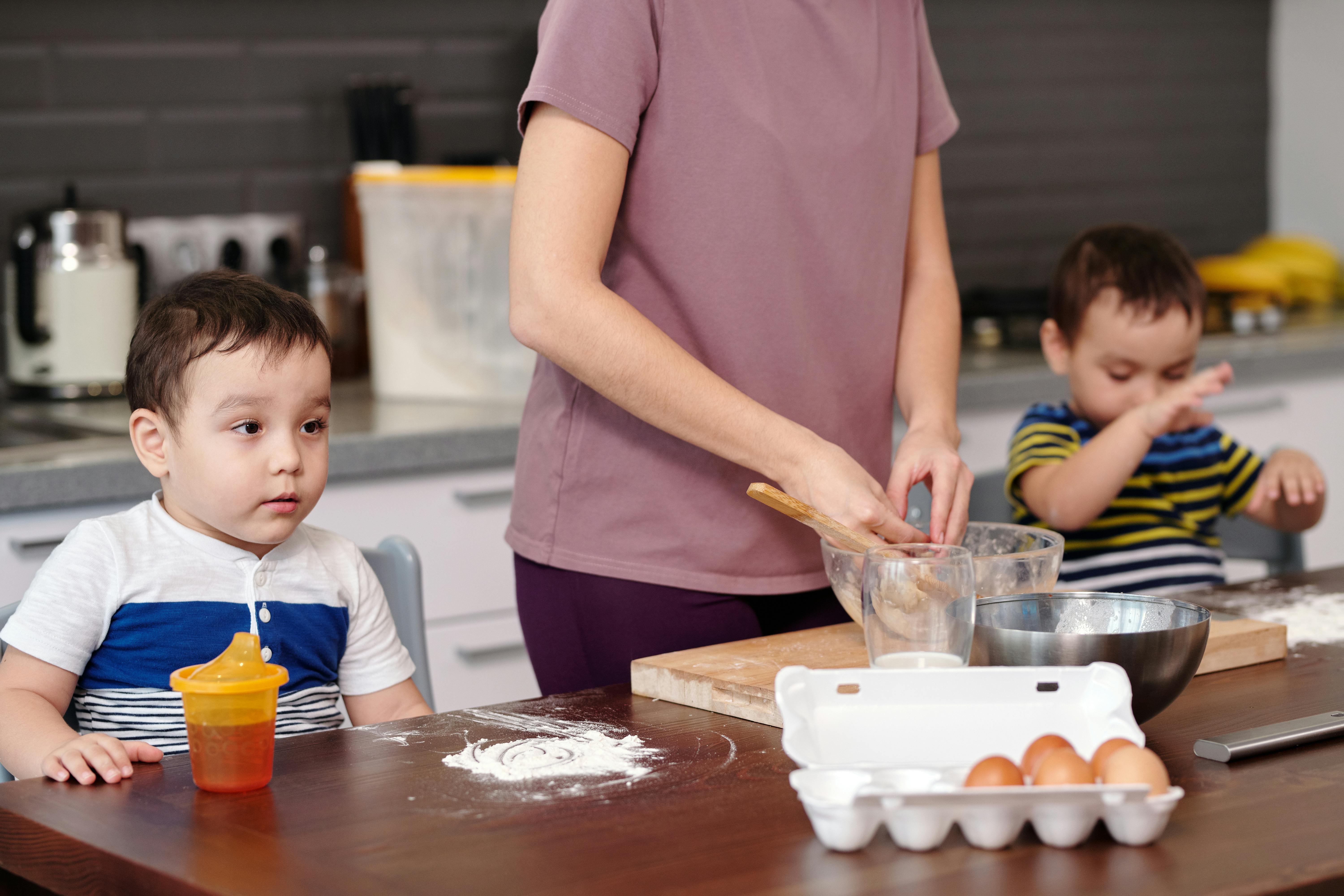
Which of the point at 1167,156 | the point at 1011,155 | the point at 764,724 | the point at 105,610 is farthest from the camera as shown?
the point at 1167,156

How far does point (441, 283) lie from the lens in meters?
2.38

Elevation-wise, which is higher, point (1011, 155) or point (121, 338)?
point (1011, 155)

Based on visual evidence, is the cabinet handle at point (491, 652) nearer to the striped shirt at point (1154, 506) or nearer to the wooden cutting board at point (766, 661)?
the striped shirt at point (1154, 506)

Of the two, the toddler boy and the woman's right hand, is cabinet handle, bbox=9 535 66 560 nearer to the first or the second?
the toddler boy

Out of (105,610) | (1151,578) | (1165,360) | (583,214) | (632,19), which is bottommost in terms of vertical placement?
(1151,578)

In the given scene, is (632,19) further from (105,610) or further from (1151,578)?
(1151,578)

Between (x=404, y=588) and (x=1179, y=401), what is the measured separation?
0.77m

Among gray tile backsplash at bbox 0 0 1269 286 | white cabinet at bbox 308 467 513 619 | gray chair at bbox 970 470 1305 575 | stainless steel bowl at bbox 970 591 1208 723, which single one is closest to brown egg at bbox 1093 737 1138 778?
stainless steel bowl at bbox 970 591 1208 723

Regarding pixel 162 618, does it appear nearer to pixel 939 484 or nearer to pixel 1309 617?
pixel 939 484

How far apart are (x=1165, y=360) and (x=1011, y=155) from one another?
1787 mm

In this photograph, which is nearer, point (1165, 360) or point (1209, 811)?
point (1209, 811)

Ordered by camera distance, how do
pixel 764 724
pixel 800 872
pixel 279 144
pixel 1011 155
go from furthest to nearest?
pixel 1011 155 → pixel 279 144 → pixel 764 724 → pixel 800 872

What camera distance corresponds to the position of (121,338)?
2277mm

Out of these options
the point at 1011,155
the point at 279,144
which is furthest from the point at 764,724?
the point at 1011,155
